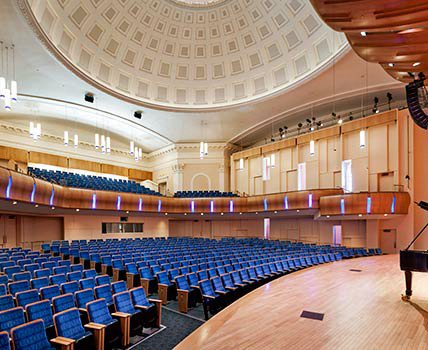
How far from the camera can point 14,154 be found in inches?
602

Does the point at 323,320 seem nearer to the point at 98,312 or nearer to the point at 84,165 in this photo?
the point at 98,312

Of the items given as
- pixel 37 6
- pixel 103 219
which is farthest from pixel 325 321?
pixel 103 219

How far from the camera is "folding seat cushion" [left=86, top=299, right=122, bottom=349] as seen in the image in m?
3.38

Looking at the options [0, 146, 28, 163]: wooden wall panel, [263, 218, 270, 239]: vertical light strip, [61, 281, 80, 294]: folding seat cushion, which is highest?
[0, 146, 28, 163]: wooden wall panel

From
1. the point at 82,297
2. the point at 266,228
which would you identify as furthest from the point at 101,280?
the point at 266,228

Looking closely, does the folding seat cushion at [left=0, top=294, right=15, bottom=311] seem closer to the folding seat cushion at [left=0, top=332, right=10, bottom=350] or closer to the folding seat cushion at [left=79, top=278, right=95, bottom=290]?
the folding seat cushion at [left=79, top=278, right=95, bottom=290]

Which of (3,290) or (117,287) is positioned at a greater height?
(3,290)

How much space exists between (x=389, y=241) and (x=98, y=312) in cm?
1339

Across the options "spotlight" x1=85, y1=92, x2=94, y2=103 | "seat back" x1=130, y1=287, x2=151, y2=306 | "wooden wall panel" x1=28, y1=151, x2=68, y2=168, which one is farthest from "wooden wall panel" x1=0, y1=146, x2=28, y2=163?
"seat back" x1=130, y1=287, x2=151, y2=306

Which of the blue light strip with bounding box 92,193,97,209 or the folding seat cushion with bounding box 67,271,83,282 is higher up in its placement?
the blue light strip with bounding box 92,193,97,209

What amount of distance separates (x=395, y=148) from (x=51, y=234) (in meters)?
16.7

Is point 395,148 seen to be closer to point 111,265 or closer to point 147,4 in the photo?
point 111,265

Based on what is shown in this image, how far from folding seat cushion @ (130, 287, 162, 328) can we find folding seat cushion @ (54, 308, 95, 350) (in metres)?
0.88

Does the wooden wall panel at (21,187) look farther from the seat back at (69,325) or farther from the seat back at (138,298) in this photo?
the seat back at (69,325)
